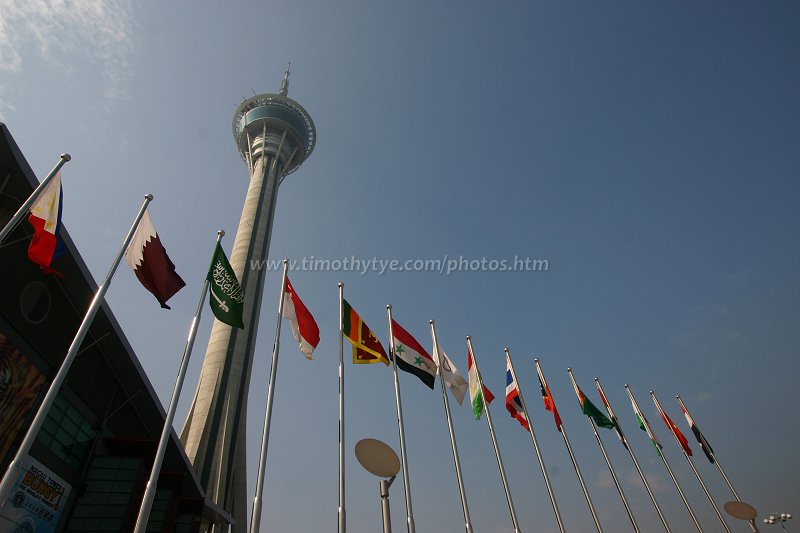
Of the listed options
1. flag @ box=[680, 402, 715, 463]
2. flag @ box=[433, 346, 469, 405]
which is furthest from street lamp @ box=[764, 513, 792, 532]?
flag @ box=[433, 346, 469, 405]

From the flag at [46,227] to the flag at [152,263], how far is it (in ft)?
6.14

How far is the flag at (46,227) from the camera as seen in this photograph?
1227 centimetres

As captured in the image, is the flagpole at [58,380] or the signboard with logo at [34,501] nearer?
the flagpole at [58,380]

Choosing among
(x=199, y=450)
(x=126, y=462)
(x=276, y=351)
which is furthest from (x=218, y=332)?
(x=276, y=351)

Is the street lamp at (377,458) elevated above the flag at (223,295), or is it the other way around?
the flag at (223,295)

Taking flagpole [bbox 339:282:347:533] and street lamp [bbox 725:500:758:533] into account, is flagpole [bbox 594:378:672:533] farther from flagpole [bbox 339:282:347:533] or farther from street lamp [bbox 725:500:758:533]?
flagpole [bbox 339:282:347:533]

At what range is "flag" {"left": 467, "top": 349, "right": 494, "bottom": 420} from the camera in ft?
71.2

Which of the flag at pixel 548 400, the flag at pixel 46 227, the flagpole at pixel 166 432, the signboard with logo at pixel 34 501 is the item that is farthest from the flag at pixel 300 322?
the flag at pixel 548 400

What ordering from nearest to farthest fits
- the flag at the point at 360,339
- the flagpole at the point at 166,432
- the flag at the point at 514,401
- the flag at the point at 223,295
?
the flagpole at the point at 166,432 < the flag at the point at 223,295 < the flag at the point at 360,339 < the flag at the point at 514,401

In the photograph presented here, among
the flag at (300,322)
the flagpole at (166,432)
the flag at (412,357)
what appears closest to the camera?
the flagpole at (166,432)

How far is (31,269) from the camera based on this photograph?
16.7 m

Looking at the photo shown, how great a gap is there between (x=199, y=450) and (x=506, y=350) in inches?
1119

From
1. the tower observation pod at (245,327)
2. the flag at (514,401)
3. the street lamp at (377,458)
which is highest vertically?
the tower observation pod at (245,327)

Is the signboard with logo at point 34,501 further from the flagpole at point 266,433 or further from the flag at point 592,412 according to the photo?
the flag at point 592,412
